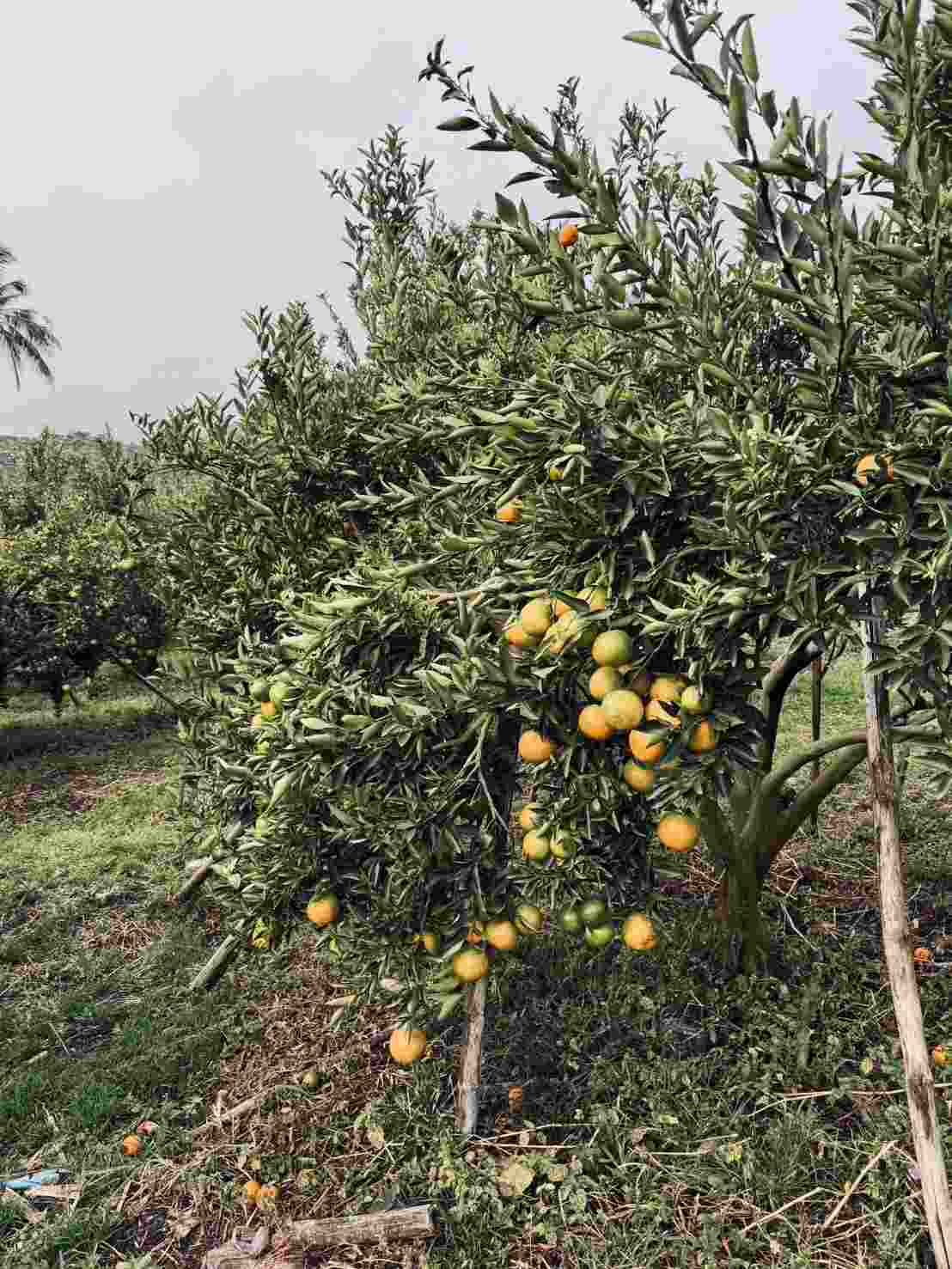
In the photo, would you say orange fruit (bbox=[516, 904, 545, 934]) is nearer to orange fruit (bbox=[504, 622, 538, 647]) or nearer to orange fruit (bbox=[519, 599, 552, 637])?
orange fruit (bbox=[504, 622, 538, 647])

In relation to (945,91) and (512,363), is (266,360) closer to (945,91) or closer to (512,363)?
(512,363)

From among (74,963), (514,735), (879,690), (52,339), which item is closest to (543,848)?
(514,735)

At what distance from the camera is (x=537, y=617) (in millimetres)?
2092

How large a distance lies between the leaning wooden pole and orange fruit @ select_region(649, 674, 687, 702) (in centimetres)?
57

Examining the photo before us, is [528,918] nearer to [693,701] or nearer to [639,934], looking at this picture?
[639,934]

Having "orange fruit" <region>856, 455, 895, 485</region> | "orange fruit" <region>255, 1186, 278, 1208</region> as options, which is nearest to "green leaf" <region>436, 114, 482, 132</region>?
"orange fruit" <region>856, 455, 895, 485</region>

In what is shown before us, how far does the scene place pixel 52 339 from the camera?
1368 inches

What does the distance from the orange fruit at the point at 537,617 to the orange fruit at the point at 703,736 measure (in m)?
0.46

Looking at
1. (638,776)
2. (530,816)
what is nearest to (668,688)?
(638,776)

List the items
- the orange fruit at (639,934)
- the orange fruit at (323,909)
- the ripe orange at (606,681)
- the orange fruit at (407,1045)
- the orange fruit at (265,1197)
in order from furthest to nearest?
the orange fruit at (265,1197)
the orange fruit at (407,1045)
the orange fruit at (323,909)
the orange fruit at (639,934)
the ripe orange at (606,681)

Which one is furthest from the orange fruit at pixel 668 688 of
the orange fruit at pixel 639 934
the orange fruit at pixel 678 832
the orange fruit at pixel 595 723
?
the orange fruit at pixel 639 934

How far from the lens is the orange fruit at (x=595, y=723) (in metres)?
2.01

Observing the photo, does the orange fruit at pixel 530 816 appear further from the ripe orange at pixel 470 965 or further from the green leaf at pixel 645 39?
the green leaf at pixel 645 39

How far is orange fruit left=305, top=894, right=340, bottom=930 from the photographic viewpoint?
8.88ft
